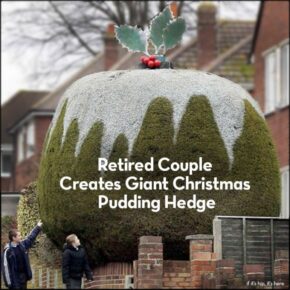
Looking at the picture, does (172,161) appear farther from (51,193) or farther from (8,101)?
Result: (8,101)

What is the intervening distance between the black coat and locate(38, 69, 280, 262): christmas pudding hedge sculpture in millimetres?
1114

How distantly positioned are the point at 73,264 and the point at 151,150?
88.6 inches

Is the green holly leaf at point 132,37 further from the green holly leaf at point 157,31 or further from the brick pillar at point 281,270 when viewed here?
the brick pillar at point 281,270

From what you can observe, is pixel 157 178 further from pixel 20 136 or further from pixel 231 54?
pixel 20 136

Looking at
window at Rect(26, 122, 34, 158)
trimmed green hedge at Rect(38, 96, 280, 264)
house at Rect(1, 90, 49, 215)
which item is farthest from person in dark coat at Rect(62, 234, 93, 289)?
window at Rect(26, 122, 34, 158)

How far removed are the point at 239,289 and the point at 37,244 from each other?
5.52 meters

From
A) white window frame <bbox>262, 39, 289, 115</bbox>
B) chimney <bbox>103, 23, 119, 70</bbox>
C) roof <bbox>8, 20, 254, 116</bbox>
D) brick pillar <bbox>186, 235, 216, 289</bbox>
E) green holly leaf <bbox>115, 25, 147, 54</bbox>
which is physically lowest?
brick pillar <bbox>186, 235, 216, 289</bbox>

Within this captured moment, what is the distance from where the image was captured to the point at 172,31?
27797 millimetres

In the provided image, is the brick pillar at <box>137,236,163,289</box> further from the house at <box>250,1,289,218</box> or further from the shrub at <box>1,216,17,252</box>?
the house at <box>250,1,289,218</box>

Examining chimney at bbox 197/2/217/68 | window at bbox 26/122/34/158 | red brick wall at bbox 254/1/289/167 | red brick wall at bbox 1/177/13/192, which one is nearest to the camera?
red brick wall at bbox 254/1/289/167

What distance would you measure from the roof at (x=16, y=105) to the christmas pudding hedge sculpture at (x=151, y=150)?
2046 inches

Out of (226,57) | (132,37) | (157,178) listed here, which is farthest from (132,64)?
(157,178)

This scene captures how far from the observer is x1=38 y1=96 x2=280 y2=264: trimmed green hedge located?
82.9ft

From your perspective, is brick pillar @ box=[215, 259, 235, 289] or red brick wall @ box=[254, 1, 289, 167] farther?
red brick wall @ box=[254, 1, 289, 167]
